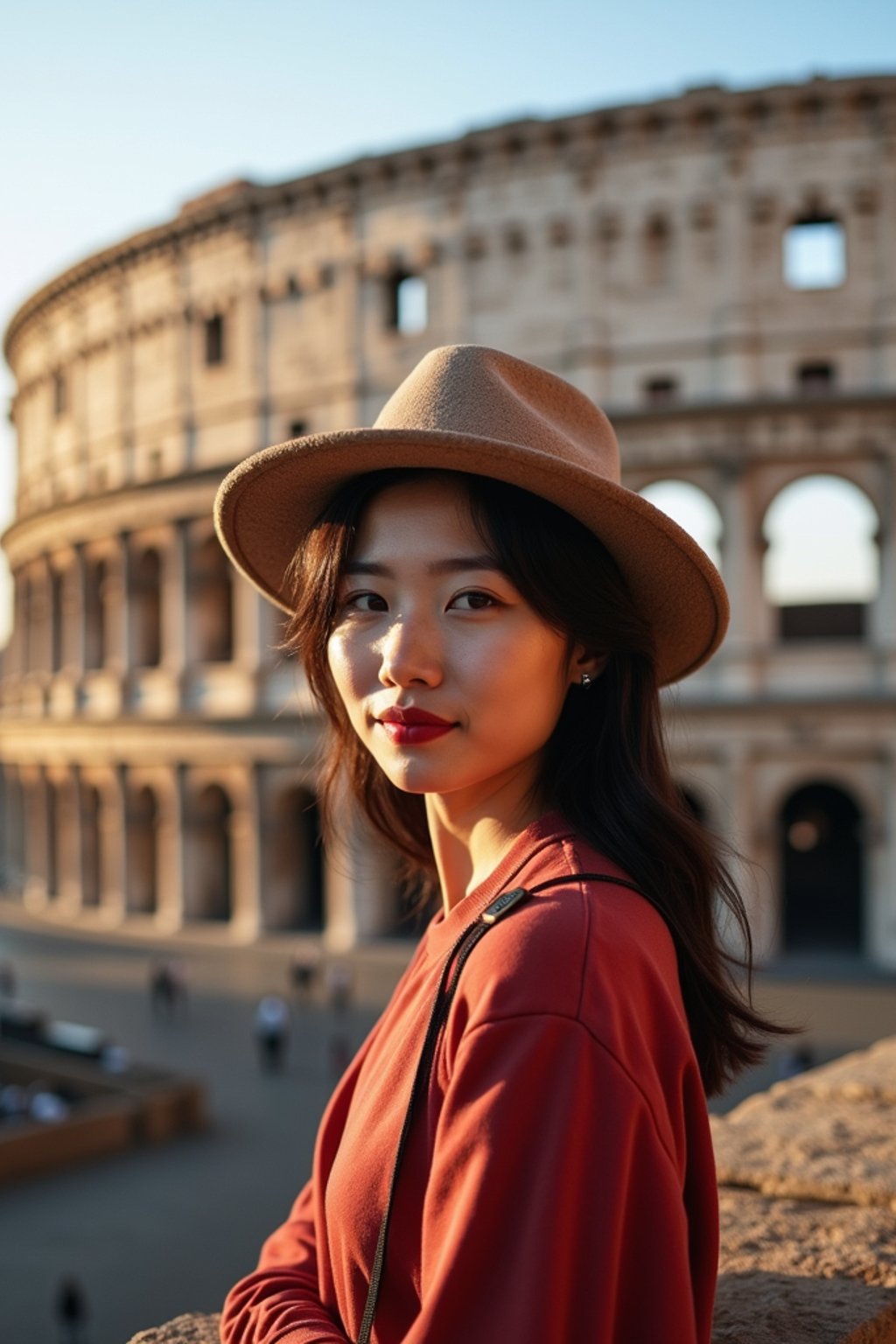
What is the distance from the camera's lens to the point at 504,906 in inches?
65.7

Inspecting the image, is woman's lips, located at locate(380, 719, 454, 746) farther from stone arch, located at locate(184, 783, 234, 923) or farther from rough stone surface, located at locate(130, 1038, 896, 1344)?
stone arch, located at locate(184, 783, 234, 923)

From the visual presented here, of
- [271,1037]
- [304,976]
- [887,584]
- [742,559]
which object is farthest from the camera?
[742,559]

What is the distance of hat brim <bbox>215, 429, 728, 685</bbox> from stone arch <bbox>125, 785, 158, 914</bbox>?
95.0 ft

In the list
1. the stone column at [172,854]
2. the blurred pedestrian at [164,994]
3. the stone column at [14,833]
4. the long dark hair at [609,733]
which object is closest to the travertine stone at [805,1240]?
the long dark hair at [609,733]

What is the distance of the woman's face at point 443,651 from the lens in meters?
1.90

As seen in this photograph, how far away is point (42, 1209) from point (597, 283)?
19166mm

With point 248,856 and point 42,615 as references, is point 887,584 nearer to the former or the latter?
point 248,856

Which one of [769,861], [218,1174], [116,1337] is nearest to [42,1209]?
[218,1174]

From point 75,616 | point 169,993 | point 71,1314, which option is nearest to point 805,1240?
point 71,1314

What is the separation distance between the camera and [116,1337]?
9.79 metres

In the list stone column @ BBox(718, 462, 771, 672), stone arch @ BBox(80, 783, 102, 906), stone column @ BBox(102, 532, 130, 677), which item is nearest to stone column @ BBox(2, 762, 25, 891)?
stone arch @ BBox(80, 783, 102, 906)

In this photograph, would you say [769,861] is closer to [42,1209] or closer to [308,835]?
Result: [308,835]

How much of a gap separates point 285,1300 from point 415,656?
3.50 ft

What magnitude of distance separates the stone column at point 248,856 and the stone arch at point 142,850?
13.0ft
